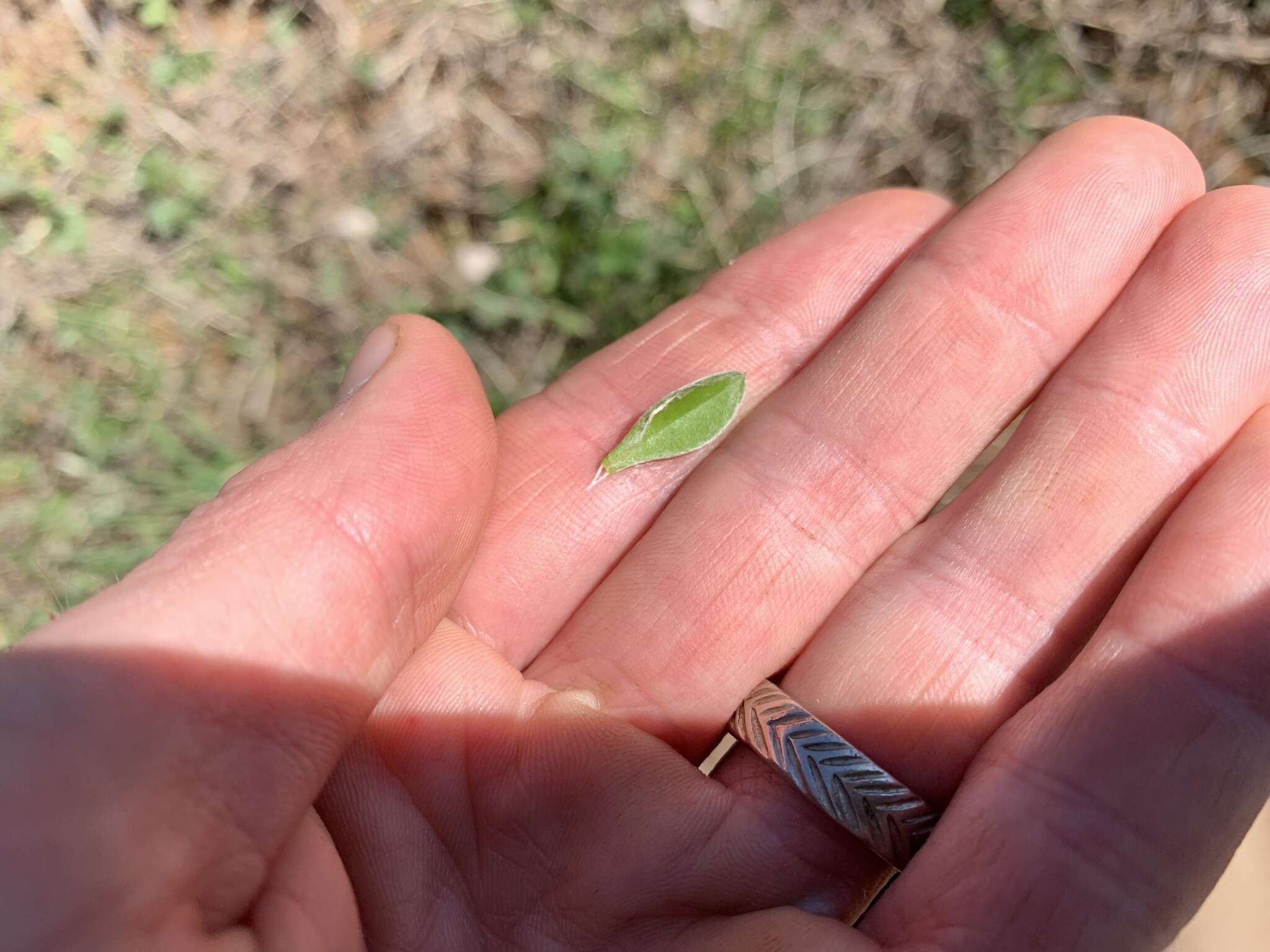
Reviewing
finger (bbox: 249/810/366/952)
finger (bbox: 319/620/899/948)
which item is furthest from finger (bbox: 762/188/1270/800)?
finger (bbox: 249/810/366/952)

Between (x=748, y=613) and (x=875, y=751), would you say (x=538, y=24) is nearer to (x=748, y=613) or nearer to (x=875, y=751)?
(x=748, y=613)

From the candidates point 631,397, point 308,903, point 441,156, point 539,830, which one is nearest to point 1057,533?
point 631,397

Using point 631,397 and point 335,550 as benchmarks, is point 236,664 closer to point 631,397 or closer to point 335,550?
point 335,550

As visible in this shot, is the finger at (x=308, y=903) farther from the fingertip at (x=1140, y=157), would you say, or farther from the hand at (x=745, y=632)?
the fingertip at (x=1140, y=157)

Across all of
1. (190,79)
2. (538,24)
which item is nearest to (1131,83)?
(538,24)

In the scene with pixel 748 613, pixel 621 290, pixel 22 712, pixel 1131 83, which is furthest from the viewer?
pixel 1131 83

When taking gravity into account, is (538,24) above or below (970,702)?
above
